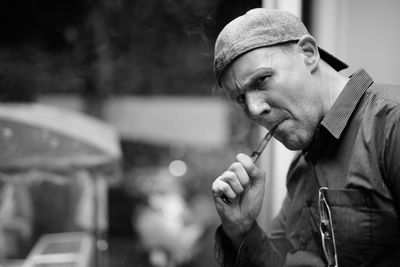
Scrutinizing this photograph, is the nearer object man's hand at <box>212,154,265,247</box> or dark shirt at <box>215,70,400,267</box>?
dark shirt at <box>215,70,400,267</box>

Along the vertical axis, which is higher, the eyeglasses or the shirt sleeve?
the eyeglasses

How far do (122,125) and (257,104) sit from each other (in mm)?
3411

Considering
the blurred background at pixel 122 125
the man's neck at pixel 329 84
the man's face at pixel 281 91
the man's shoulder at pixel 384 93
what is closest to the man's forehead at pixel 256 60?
the man's face at pixel 281 91

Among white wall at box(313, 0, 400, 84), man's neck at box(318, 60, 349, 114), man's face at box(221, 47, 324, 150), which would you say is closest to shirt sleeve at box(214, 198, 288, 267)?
man's face at box(221, 47, 324, 150)

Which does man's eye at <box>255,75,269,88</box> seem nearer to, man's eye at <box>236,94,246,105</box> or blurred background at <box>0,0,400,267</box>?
man's eye at <box>236,94,246,105</box>

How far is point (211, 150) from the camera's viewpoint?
4.90m

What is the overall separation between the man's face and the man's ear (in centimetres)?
1

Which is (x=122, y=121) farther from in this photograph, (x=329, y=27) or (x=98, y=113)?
(x=329, y=27)

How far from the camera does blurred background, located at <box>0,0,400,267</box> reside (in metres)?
2.33

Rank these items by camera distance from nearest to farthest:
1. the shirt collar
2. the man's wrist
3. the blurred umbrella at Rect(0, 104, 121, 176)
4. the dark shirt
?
the dark shirt → the shirt collar → the man's wrist → the blurred umbrella at Rect(0, 104, 121, 176)

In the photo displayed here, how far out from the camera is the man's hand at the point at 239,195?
137 cm

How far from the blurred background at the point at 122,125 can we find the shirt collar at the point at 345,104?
0.74m

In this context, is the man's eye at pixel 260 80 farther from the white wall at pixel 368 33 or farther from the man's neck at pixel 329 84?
the white wall at pixel 368 33

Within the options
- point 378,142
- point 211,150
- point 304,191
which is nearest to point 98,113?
point 211,150
